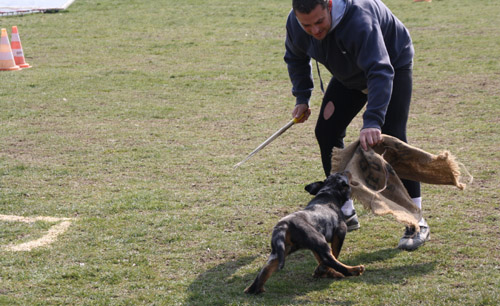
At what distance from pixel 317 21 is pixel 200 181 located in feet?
9.85

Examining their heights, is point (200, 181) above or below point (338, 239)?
below

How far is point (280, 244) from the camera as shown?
13.4ft

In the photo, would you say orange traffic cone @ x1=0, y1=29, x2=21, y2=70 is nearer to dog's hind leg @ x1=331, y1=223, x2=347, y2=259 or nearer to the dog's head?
the dog's head

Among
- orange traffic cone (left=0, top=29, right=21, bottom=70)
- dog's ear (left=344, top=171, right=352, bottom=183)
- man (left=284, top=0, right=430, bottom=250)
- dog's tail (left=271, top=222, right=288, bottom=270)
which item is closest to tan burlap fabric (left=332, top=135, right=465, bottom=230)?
dog's ear (left=344, top=171, right=352, bottom=183)

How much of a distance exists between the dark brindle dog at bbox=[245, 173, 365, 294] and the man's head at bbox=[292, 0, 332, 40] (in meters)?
1.10

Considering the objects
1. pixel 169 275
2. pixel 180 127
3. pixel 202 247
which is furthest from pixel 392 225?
pixel 180 127

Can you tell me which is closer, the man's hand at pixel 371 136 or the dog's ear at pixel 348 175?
the man's hand at pixel 371 136

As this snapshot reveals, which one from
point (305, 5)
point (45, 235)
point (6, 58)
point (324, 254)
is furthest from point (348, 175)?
point (6, 58)

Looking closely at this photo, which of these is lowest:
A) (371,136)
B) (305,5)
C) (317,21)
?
(371,136)

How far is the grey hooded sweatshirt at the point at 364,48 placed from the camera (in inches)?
168

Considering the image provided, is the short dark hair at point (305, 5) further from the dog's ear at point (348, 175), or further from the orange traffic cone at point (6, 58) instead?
the orange traffic cone at point (6, 58)

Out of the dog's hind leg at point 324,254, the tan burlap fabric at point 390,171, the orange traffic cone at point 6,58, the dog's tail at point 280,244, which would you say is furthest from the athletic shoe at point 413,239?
the orange traffic cone at point 6,58

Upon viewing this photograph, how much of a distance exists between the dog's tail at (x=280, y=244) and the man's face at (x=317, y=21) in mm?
1305

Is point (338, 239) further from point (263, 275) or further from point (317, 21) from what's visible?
point (317, 21)
